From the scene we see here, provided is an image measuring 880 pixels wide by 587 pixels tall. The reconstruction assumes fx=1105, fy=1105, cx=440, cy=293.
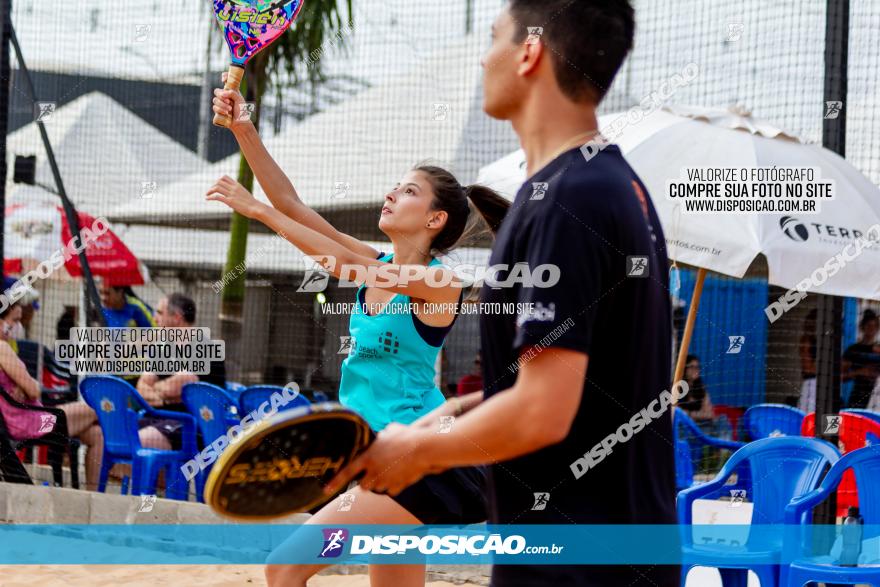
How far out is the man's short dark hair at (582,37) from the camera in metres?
1.72

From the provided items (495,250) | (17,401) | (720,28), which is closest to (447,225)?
(495,250)

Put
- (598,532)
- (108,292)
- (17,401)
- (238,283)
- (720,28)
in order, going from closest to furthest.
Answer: (598,532)
(720,28)
(17,401)
(108,292)
(238,283)

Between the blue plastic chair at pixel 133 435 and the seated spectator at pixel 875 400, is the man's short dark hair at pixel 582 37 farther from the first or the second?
the seated spectator at pixel 875 400

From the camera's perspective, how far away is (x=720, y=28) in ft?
22.5

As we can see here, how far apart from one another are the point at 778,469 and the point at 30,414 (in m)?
5.00

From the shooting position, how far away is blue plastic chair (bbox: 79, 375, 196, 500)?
23.0 ft

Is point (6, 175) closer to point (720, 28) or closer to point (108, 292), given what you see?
point (108, 292)

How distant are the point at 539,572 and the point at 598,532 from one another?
0.38 feet

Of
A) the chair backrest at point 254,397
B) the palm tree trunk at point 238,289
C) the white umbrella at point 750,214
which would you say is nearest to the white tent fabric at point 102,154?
the palm tree trunk at point 238,289

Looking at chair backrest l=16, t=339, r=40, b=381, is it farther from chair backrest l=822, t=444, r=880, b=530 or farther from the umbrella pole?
chair backrest l=822, t=444, r=880, b=530

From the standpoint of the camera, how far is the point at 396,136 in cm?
877

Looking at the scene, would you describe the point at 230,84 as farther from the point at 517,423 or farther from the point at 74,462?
the point at 74,462

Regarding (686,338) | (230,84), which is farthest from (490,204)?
(686,338)

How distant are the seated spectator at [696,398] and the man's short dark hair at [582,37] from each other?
6.50m
